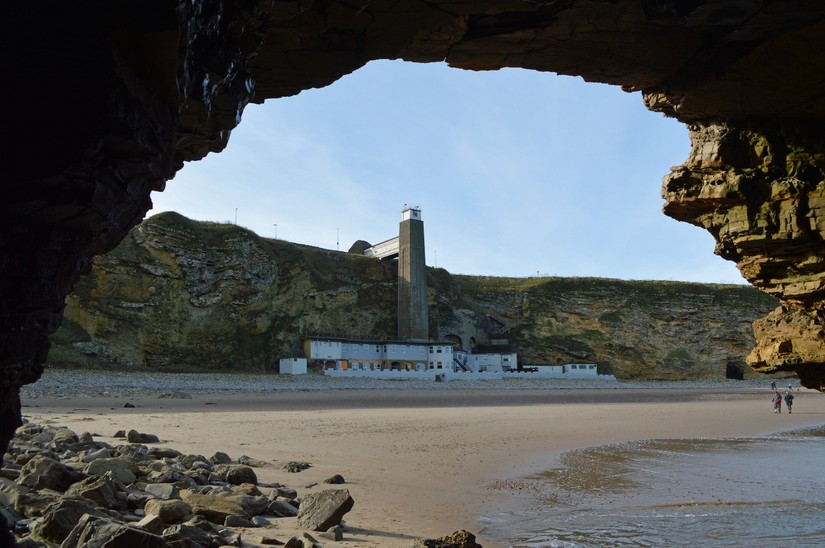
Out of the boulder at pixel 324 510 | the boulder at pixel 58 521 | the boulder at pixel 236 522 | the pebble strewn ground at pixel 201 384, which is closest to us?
the boulder at pixel 58 521

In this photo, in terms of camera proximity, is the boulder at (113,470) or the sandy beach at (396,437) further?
the sandy beach at (396,437)

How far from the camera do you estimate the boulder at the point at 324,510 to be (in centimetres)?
675

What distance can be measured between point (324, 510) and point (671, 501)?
6.58 meters

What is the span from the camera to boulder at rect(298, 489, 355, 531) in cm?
675

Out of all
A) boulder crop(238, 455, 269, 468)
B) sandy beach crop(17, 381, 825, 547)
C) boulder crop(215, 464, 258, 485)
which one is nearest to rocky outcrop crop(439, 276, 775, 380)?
sandy beach crop(17, 381, 825, 547)

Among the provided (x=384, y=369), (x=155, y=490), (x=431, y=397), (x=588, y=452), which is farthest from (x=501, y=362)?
(x=155, y=490)

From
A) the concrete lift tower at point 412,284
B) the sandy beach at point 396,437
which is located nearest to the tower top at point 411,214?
the concrete lift tower at point 412,284

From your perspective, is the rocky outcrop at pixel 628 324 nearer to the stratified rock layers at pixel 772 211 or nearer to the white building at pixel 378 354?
the white building at pixel 378 354

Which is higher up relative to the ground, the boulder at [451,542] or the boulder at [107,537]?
the boulder at [107,537]

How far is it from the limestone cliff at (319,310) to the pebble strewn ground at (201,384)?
5.52 meters

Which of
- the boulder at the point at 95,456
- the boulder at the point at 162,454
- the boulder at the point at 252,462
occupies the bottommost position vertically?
the boulder at the point at 252,462

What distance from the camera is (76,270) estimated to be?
4.09m

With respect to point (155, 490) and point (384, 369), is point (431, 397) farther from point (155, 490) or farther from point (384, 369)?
point (155, 490)

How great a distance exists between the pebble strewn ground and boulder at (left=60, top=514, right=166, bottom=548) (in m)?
26.9
